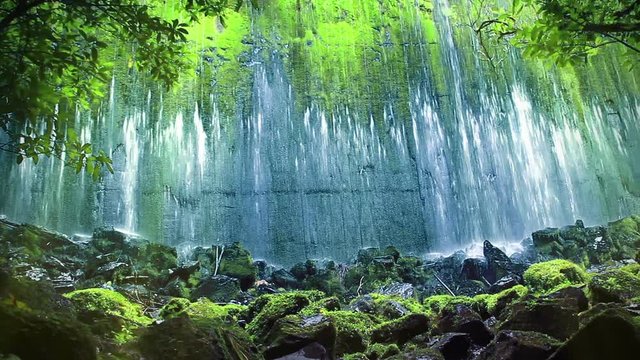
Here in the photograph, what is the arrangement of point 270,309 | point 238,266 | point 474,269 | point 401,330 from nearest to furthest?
point 270,309 < point 401,330 < point 238,266 < point 474,269

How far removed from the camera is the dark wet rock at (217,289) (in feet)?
28.1

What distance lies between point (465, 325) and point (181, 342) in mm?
2792

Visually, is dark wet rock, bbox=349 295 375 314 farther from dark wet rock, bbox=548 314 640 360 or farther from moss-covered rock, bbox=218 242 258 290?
moss-covered rock, bbox=218 242 258 290

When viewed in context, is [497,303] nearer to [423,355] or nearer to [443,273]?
[423,355]

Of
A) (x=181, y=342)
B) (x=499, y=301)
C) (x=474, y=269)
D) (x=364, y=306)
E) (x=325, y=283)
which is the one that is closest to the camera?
(x=181, y=342)

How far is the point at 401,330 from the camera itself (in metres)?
4.69

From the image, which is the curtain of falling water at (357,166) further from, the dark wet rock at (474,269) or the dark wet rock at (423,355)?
the dark wet rock at (423,355)

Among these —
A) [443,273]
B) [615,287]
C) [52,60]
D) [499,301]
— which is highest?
[52,60]

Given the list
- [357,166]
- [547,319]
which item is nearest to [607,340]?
[547,319]

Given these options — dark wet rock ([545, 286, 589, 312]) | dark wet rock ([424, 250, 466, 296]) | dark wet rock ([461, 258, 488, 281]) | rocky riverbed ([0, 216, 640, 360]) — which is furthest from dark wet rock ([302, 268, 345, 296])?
dark wet rock ([545, 286, 589, 312])

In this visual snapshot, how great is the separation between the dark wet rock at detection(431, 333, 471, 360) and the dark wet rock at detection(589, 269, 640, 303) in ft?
4.73

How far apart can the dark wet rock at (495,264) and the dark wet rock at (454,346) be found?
7248 mm

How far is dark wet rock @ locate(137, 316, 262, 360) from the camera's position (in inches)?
98.7

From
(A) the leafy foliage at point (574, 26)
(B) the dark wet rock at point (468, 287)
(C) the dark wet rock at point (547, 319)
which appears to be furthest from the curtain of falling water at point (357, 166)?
(A) the leafy foliage at point (574, 26)
